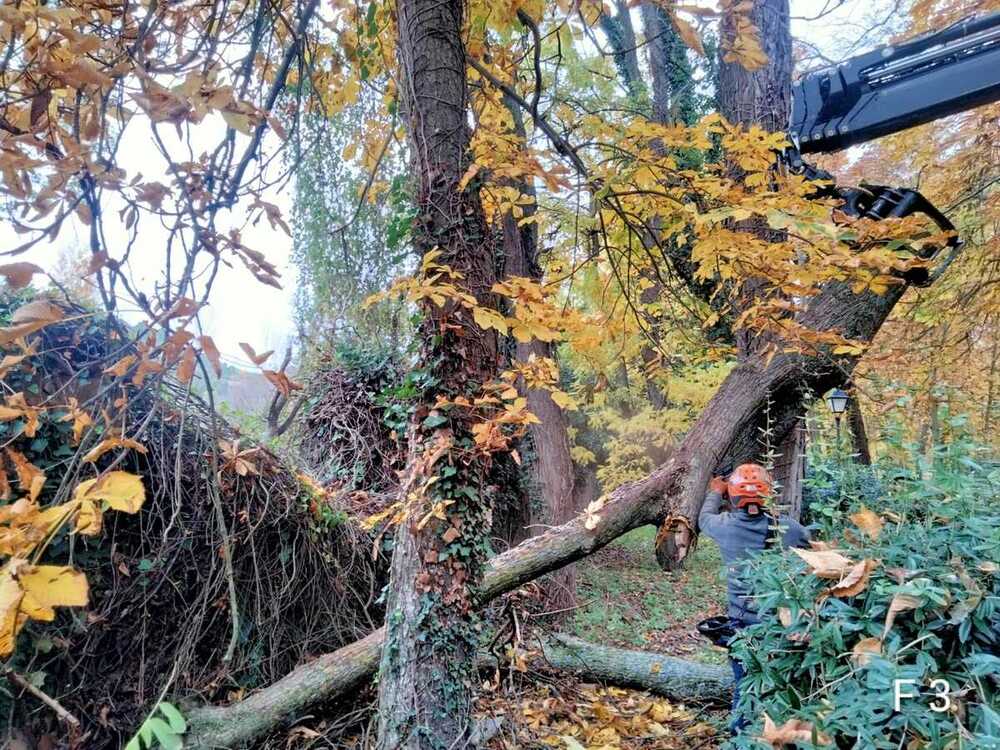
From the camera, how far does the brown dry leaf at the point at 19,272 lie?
0.92m

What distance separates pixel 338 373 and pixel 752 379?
4.11 m

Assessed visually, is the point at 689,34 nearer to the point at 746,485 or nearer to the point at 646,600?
the point at 746,485

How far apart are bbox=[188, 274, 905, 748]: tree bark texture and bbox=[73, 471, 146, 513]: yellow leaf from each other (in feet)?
7.73

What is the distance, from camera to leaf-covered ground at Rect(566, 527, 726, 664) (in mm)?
6371

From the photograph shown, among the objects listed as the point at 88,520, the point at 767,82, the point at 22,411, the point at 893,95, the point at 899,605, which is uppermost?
the point at 767,82

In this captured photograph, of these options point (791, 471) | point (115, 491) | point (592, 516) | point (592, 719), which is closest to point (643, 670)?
point (592, 719)

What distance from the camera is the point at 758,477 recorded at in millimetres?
3133

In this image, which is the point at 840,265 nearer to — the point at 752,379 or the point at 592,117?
the point at 752,379

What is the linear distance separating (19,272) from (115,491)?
42 cm

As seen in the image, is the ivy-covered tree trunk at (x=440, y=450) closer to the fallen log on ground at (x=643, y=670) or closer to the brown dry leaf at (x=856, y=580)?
the brown dry leaf at (x=856, y=580)

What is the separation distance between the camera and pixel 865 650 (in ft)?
4.27

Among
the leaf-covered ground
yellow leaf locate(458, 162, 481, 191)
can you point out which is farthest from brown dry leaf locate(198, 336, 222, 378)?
the leaf-covered ground

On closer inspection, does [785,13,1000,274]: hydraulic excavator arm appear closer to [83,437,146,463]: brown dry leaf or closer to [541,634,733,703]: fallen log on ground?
[541,634,733,703]: fallen log on ground

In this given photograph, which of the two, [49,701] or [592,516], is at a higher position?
[49,701]
